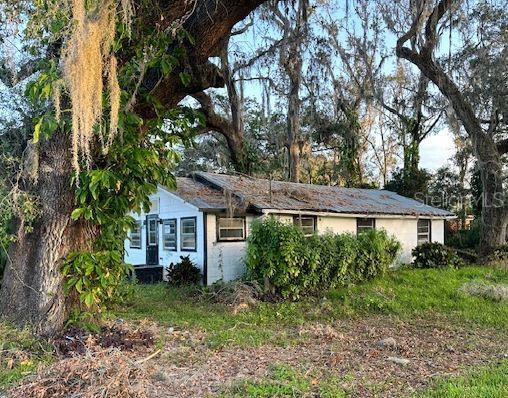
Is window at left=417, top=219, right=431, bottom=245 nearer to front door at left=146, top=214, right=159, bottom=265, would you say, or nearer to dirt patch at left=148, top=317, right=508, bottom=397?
front door at left=146, top=214, right=159, bottom=265

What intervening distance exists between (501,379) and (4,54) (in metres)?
7.21

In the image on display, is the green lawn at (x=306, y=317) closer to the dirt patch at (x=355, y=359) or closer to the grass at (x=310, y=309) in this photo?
the grass at (x=310, y=309)

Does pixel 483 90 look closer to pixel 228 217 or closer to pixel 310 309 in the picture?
pixel 228 217

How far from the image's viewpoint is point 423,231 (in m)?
19.2

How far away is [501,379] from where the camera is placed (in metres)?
4.83

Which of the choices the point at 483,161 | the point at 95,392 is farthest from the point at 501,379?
the point at 483,161

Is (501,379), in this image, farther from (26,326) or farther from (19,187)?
(19,187)

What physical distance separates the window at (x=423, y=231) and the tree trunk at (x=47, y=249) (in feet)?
51.7

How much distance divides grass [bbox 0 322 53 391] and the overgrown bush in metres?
7.45

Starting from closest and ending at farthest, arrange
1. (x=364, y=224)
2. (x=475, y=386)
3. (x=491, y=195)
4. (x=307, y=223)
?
1. (x=475, y=386)
2. (x=307, y=223)
3. (x=491, y=195)
4. (x=364, y=224)

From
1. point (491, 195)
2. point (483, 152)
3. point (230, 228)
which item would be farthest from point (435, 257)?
point (230, 228)

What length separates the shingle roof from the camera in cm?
1337

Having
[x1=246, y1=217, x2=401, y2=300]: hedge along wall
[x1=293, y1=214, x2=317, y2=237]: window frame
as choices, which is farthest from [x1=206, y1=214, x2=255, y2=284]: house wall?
[x1=246, y1=217, x2=401, y2=300]: hedge along wall

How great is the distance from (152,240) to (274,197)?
4.51 metres
